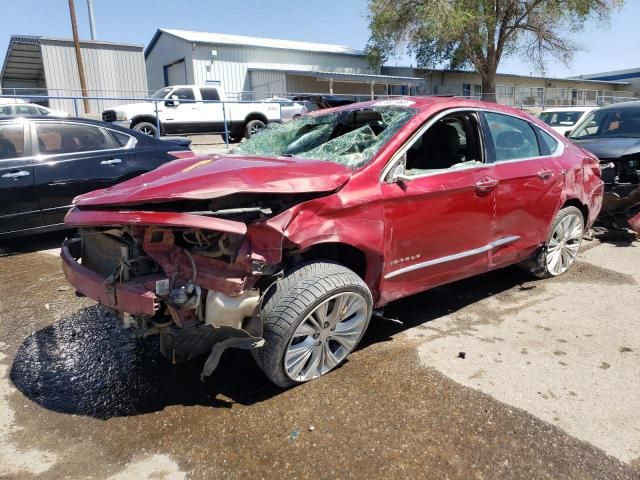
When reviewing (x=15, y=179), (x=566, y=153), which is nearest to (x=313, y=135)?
(x=566, y=153)

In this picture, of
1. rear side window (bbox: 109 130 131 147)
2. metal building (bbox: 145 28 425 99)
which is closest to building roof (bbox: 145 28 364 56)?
metal building (bbox: 145 28 425 99)

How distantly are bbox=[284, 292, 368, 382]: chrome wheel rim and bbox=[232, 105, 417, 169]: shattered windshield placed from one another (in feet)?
2.90

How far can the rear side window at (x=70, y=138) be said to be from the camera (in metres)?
5.57

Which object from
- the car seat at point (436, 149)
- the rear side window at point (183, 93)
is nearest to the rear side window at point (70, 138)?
the car seat at point (436, 149)

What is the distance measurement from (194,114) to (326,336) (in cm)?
1326

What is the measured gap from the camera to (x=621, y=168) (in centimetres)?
626

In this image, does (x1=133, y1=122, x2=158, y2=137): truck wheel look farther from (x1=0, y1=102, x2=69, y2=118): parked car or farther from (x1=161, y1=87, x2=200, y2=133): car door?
(x1=0, y1=102, x2=69, y2=118): parked car

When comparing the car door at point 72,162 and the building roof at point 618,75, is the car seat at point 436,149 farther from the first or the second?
the building roof at point 618,75

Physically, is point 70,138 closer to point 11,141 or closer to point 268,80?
point 11,141

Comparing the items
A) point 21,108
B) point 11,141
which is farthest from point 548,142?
point 21,108

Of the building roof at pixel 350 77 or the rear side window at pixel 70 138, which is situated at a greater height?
the building roof at pixel 350 77

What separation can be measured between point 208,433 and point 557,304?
121 inches

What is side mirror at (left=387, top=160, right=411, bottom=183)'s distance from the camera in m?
3.07

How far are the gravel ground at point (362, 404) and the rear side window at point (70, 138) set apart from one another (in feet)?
7.74
